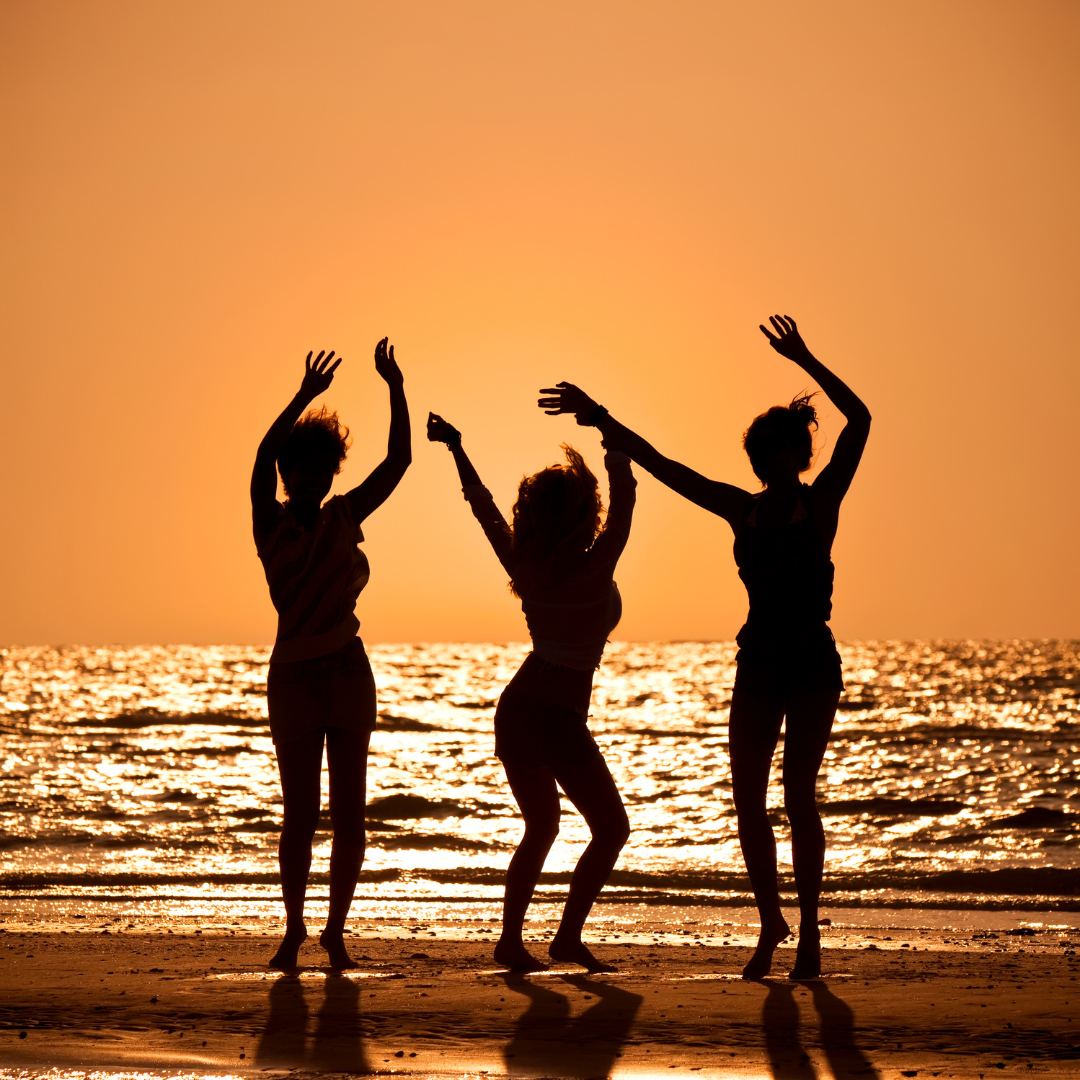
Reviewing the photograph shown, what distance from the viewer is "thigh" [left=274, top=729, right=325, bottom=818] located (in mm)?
4801

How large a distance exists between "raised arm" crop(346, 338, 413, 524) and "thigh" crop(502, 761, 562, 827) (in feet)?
3.50

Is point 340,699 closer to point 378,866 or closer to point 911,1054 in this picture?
point 911,1054

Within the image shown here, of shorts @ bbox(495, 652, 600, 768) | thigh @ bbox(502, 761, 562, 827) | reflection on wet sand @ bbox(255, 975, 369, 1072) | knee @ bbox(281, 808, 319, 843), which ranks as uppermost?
shorts @ bbox(495, 652, 600, 768)

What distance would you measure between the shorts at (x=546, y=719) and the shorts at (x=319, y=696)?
0.51 m

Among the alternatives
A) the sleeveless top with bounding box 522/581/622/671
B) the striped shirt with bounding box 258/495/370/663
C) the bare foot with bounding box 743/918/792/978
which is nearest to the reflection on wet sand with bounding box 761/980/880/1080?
the bare foot with bounding box 743/918/792/978

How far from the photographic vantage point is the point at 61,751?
22.9 meters

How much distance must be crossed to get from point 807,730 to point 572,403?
1.42 metres

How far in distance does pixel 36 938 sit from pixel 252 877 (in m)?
2.96

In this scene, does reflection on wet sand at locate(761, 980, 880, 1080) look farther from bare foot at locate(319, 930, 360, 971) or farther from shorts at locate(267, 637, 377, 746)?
shorts at locate(267, 637, 377, 746)

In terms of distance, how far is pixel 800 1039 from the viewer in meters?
3.79

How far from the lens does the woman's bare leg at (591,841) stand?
4.77 meters

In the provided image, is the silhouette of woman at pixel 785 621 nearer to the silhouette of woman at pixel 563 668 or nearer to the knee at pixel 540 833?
the silhouette of woman at pixel 563 668

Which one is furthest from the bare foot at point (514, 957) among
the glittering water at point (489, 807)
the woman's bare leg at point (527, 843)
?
the glittering water at point (489, 807)

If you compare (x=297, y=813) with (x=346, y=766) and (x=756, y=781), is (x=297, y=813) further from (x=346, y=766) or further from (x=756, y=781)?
(x=756, y=781)
